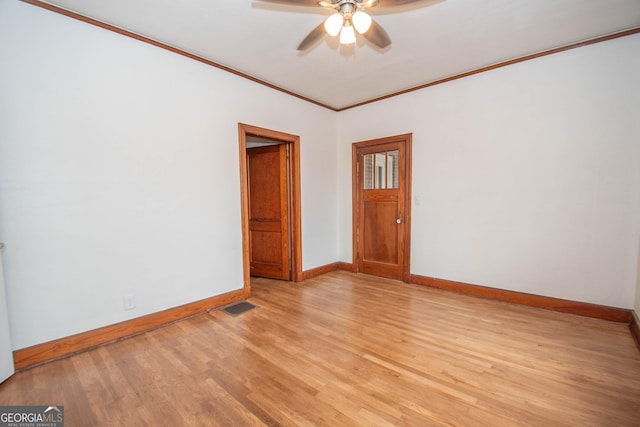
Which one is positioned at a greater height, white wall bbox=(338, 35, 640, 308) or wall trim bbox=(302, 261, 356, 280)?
white wall bbox=(338, 35, 640, 308)

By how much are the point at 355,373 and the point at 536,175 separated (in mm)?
2996

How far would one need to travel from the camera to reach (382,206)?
438cm

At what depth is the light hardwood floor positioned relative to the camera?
161 cm

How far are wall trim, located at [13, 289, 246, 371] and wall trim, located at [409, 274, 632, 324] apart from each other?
9.98 feet

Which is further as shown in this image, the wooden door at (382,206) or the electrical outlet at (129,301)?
the wooden door at (382,206)

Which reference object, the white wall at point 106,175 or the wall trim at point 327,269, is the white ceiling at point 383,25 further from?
the wall trim at point 327,269

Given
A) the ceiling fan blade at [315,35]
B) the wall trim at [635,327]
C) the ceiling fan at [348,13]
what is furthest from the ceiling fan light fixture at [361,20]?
the wall trim at [635,327]

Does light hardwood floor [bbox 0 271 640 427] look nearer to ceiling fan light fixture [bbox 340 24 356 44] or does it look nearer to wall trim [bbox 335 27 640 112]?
ceiling fan light fixture [bbox 340 24 356 44]

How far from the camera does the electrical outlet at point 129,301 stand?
252 centimetres

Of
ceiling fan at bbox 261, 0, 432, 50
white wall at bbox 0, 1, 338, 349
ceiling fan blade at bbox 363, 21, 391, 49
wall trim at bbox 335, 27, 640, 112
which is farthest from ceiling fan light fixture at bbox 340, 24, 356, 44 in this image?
wall trim at bbox 335, 27, 640, 112

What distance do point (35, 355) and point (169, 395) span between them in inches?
50.2

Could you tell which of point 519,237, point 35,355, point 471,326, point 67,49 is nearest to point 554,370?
point 471,326

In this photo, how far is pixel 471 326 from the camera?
271 cm

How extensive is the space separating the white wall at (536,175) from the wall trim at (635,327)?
14 cm
